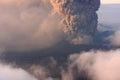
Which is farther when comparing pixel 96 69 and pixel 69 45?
pixel 69 45

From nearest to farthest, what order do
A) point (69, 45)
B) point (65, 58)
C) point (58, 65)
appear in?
point (58, 65)
point (65, 58)
point (69, 45)

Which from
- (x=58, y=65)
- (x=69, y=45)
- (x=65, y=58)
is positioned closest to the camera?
(x=58, y=65)

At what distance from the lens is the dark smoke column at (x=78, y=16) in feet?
605

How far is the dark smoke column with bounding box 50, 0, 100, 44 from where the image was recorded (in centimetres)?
18438

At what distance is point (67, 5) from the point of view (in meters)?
183

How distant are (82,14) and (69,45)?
15.1 meters

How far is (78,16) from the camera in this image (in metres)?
188

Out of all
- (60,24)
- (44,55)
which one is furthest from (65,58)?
(60,24)

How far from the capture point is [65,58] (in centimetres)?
17725

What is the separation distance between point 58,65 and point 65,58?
12075 millimetres

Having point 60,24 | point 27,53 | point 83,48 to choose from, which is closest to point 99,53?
point 83,48

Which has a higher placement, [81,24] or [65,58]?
[81,24]

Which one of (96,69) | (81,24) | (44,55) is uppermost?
(81,24)

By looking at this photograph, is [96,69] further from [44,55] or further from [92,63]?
[44,55]
